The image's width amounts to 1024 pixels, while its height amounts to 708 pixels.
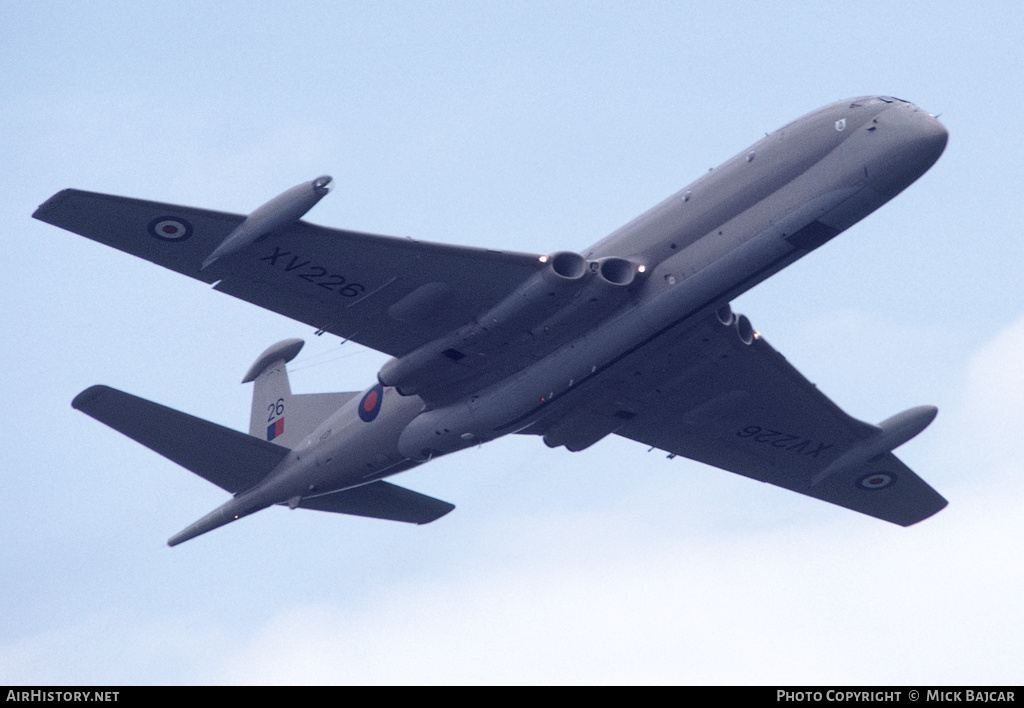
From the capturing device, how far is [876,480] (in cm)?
3841

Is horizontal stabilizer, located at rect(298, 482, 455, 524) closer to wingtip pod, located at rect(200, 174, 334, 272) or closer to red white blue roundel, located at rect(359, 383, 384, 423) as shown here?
red white blue roundel, located at rect(359, 383, 384, 423)

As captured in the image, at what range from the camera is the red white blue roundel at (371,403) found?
110 feet

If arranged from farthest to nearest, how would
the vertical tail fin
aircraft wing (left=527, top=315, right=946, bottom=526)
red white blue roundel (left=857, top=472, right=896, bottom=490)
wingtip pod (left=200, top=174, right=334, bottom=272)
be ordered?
red white blue roundel (left=857, top=472, right=896, bottom=490), the vertical tail fin, aircraft wing (left=527, top=315, right=946, bottom=526), wingtip pod (left=200, top=174, right=334, bottom=272)

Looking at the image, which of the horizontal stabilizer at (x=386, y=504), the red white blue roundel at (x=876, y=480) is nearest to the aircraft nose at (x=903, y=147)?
the red white blue roundel at (x=876, y=480)

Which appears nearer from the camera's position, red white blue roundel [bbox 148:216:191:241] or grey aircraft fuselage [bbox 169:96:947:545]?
red white blue roundel [bbox 148:216:191:241]

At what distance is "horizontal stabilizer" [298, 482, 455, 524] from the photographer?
117 feet

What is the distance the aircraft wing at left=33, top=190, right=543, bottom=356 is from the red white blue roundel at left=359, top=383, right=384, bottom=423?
2430mm

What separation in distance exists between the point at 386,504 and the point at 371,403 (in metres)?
3.53

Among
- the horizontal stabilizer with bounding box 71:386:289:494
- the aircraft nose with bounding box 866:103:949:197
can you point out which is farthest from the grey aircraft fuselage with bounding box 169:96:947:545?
the horizontal stabilizer with bounding box 71:386:289:494

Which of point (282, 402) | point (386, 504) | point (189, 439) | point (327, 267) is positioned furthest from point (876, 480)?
point (189, 439)

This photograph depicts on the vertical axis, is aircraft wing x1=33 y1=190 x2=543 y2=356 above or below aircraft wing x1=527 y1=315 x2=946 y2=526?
above

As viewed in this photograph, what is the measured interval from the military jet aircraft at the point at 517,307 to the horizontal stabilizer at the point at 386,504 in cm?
11

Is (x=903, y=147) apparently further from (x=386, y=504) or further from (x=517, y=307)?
(x=386, y=504)

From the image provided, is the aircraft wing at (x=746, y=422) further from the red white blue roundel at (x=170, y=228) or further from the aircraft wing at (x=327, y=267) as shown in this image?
the red white blue roundel at (x=170, y=228)
